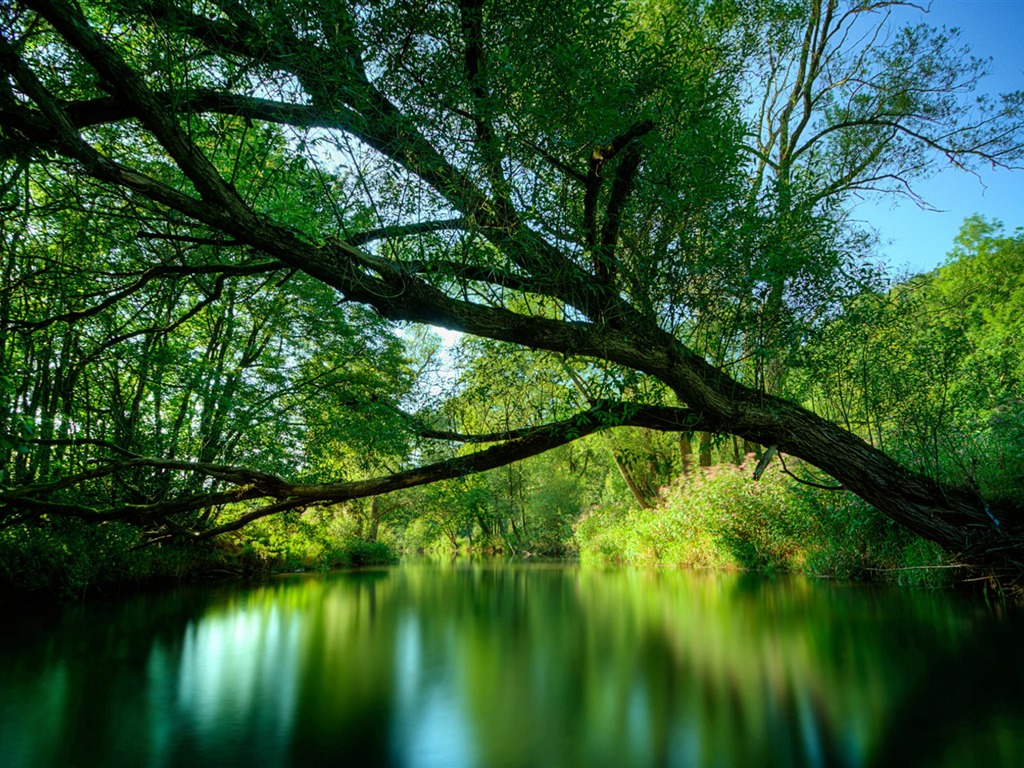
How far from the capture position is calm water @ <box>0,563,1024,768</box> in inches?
96.0

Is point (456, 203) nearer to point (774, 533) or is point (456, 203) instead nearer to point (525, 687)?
point (525, 687)

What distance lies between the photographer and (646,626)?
5918 mm

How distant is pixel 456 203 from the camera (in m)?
3.85

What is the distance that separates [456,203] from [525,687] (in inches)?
143

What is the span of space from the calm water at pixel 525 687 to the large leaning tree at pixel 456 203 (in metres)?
1.41

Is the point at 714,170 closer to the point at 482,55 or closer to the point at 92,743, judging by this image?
the point at 482,55

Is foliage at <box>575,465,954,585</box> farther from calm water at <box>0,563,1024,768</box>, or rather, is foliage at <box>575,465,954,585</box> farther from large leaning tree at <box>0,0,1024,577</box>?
large leaning tree at <box>0,0,1024,577</box>

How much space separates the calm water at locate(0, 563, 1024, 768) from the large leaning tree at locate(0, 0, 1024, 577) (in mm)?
1415

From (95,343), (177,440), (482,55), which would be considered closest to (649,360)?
(482,55)

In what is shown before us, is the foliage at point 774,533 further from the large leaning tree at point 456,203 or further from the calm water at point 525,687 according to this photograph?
the large leaning tree at point 456,203

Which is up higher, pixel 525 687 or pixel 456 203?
pixel 456 203

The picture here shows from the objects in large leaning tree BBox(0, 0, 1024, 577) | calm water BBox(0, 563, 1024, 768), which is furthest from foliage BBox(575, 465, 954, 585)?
large leaning tree BBox(0, 0, 1024, 577)

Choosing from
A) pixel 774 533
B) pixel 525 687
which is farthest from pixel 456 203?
pixel 774 533

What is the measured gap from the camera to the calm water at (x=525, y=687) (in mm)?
2439
